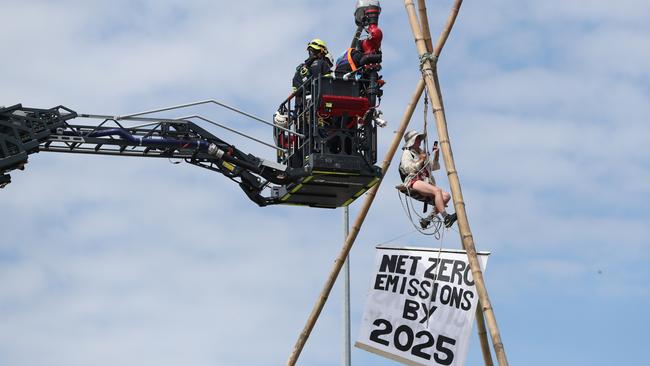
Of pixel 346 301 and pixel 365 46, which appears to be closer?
pixel 365 46

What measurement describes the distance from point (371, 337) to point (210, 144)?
14.6ft

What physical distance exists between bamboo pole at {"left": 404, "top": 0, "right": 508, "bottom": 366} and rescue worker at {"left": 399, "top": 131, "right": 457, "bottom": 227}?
0.78 metres

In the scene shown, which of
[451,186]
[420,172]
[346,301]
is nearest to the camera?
[451,186]

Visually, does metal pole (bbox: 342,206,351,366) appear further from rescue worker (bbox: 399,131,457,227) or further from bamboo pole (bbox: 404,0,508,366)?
bamboo pole (bbox: 404,0,508,366)

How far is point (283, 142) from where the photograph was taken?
34.5m

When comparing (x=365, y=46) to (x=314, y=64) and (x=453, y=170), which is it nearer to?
(x=314, y=64)

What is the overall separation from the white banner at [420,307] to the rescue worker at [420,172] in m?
0.87

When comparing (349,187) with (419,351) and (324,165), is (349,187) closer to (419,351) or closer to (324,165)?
(324,165)

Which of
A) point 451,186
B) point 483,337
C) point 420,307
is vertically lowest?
point 483,337

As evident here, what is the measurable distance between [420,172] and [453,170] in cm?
118

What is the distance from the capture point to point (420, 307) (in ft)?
109

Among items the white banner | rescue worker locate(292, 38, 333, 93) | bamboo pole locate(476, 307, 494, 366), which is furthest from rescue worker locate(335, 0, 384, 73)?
bamboo pole locate(476, 307, 494, 366)

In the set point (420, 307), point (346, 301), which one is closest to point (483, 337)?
point (420, 307)

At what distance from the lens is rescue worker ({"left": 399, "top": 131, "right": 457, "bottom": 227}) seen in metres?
32.8
